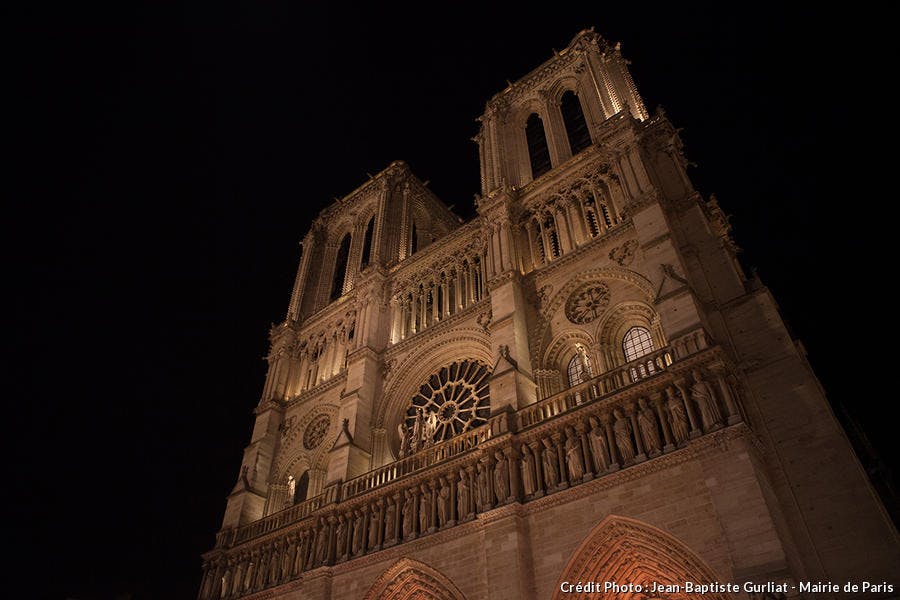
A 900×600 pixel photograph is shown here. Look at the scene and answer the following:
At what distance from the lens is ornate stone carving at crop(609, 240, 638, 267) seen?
54.1 feet

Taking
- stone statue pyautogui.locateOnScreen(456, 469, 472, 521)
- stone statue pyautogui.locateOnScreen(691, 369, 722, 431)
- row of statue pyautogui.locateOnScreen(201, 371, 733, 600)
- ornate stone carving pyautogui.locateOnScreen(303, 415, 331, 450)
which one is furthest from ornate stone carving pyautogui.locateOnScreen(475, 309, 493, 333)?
stone statue pyautogui.locateOnScreen(691, 369, 722, 431)

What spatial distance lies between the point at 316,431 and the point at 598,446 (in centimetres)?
1218

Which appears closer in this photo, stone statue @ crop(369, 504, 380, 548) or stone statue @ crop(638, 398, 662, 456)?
stone statue @ crop(638, 398, 662, 456)

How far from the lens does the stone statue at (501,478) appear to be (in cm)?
1351

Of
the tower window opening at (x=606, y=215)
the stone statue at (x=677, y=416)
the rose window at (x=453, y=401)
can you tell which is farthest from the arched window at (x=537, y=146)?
the stone statue at (x=677, y=416)

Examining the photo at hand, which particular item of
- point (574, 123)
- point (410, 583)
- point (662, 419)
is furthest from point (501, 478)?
point (574, 123)

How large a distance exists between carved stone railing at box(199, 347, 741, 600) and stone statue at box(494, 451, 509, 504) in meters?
0.02

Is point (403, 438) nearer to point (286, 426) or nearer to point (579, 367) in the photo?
point (579, 367)

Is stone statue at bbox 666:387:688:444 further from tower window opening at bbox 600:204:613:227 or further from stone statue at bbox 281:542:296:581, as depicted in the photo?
stone statue at bbox 281:542:296:581

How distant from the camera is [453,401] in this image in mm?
18844

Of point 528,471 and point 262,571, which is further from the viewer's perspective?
point 262,571

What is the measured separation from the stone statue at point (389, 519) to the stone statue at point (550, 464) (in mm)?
4510

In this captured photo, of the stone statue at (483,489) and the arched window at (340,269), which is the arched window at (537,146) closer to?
the arched window at (340,269)

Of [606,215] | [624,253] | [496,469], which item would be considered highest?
[606,215]
